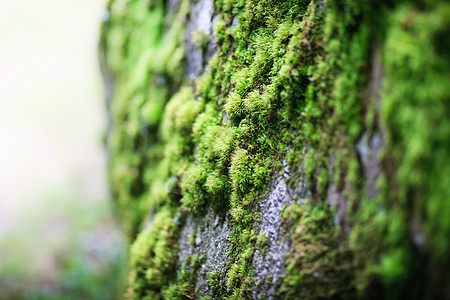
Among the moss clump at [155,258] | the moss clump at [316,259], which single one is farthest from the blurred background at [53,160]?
the moss clump at [316,259]

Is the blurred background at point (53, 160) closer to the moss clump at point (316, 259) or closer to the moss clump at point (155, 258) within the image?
the moss clump at point (155, 258)

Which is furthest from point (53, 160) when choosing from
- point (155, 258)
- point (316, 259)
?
point (316, 259)

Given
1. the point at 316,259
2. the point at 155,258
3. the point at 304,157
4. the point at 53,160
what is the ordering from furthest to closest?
the point at 53,160 → the point at 155,258 → the point at 304,157 → the point at 316,259

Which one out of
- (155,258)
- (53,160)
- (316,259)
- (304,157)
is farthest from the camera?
(53,160)

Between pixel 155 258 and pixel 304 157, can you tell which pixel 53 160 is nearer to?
pixel 155 258

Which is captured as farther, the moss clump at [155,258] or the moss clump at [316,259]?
the moss clump at [155,258]

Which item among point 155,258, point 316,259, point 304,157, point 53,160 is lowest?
point 316,259

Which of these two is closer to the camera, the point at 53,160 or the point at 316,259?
the point at 316,259
